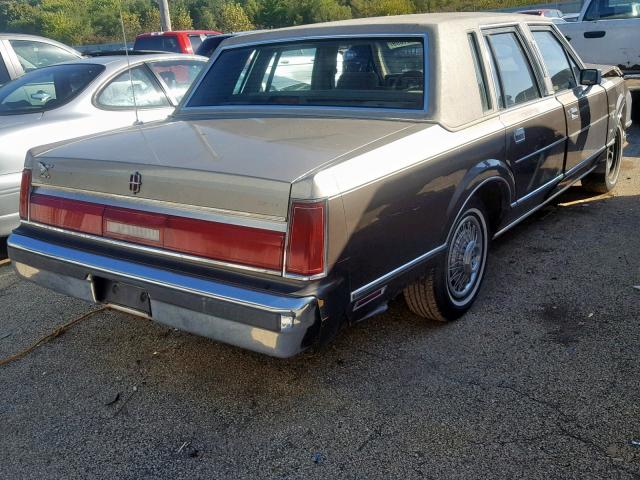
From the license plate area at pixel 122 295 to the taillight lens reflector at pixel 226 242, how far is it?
0.27 meters

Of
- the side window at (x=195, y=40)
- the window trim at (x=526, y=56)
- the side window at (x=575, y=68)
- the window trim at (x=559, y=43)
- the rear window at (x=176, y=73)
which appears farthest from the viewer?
the side window at (x=195, y=40)

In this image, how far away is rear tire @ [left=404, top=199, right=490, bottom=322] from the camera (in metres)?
3.28

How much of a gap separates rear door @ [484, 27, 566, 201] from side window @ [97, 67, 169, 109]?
3.25m

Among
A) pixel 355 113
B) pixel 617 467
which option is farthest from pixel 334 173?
pixel 617 467

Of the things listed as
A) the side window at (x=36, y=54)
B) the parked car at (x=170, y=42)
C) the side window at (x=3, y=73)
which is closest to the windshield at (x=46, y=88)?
the side window at (x=3, y=73)

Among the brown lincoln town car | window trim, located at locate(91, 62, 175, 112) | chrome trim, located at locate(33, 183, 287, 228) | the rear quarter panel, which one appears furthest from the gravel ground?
window trim, located at locate(91, 62, 175, 112)

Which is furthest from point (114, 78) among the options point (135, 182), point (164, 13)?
point (164, 13)

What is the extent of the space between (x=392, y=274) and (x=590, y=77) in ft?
9.42

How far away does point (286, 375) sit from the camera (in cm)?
313

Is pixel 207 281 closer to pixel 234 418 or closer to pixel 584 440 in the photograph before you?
pixel 234 418

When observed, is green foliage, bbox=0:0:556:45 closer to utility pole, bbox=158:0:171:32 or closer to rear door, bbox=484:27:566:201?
utility pole, bbox=158:0:171:32

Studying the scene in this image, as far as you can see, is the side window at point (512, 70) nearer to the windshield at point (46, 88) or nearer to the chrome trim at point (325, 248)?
the chrome trim at point (325, 248)

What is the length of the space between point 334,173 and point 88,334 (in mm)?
1985

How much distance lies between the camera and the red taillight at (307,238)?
2.41 meters
